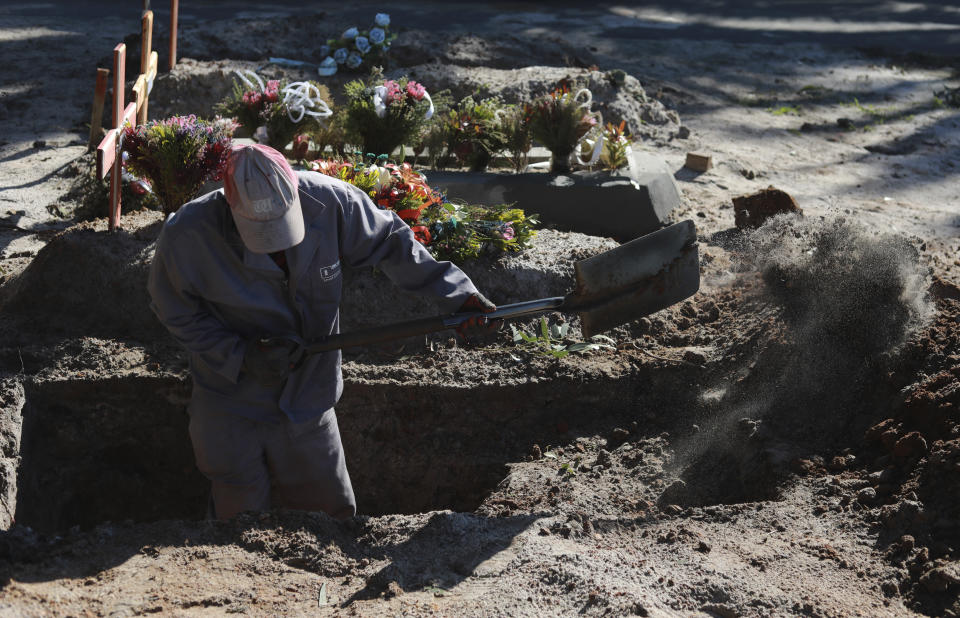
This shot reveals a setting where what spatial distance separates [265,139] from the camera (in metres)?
6.67

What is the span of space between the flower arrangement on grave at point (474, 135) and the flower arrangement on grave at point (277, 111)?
0.93 m

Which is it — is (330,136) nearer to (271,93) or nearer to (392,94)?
(271,93)

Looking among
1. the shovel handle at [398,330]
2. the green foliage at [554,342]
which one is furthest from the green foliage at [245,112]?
the shovel handle at [398,330]

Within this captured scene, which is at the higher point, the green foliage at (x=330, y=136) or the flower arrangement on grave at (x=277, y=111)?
the flower arrangement on grave at (x=277, y=111)

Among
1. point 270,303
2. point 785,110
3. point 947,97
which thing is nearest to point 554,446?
point 270,303

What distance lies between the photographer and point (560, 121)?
6.65 meters

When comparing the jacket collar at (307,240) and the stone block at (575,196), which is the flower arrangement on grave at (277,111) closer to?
the stone block at (575,196)

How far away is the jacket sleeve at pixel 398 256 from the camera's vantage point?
3633 millimetres

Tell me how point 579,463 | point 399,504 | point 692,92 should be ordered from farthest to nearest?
point 692,92 → point 399,504 → point 579,463

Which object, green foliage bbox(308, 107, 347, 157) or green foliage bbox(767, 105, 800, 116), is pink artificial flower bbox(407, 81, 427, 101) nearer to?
green foliage bbox(308, 107, 347, 157)

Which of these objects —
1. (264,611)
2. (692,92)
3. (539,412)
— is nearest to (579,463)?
(539,412)

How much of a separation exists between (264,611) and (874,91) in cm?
1074

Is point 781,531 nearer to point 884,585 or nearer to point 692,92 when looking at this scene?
point 884,585

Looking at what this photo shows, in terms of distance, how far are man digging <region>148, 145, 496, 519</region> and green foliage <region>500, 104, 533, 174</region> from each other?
326 centimetres
